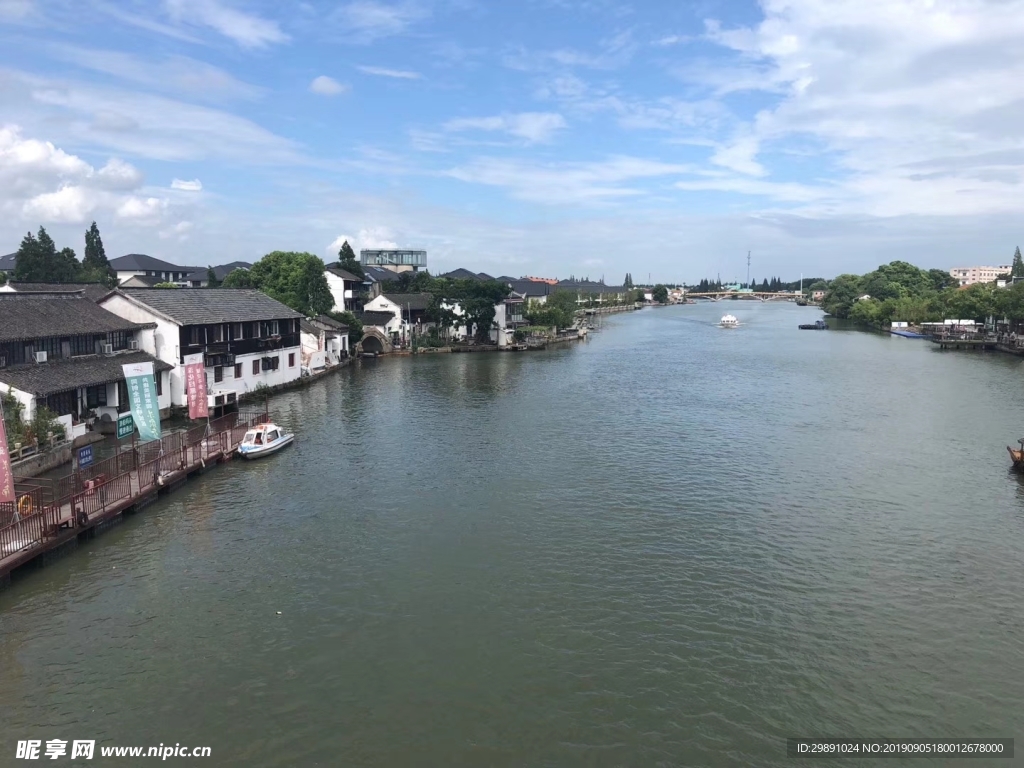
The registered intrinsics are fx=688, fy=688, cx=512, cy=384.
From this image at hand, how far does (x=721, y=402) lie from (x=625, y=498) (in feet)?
65.7

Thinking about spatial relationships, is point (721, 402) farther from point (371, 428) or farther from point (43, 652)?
point (43, 652)

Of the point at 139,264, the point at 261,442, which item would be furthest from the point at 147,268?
the point at 261,442

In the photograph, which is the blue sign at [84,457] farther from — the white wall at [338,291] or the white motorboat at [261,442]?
the white wall at [338,291]

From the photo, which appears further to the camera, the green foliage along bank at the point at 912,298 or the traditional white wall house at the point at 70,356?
the green foliage along bank at the point at 912,298

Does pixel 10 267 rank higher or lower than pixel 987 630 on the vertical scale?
higher

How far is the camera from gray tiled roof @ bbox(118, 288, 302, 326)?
1332 inches

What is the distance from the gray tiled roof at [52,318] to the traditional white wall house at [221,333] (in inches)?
38.5

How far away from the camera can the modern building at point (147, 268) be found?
88.0 m

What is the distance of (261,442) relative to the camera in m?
26.9

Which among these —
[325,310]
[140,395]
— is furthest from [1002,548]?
[325,310]

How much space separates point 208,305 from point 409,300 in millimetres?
33250

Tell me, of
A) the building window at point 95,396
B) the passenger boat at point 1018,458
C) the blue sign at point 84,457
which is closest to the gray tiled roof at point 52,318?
the building window at point 95,396

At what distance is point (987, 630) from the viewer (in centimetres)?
1410

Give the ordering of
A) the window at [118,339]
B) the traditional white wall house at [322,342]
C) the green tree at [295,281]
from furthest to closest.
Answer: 1. the green tree at [295,281]
2. the traditional white wall house at [322,342]
3. the window at [118,339]
